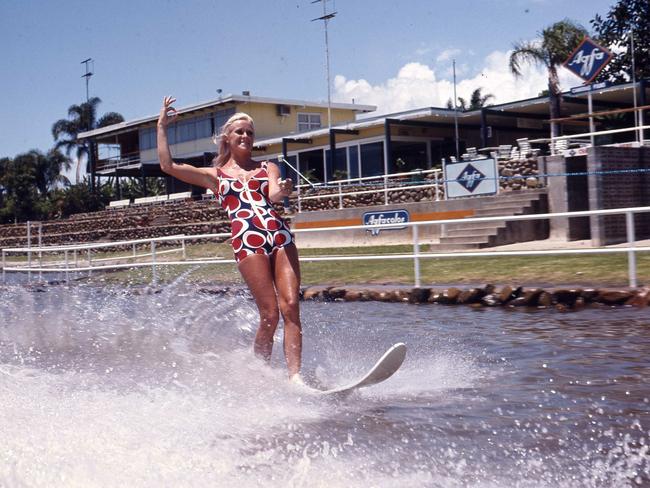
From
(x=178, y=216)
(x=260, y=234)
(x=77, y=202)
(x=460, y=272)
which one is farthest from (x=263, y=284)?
(x=77, y=202)

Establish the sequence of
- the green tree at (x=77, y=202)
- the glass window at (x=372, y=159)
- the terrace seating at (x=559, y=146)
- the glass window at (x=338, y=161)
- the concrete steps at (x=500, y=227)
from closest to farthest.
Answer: the concrete steps at (x=500, y=227), the terrace seating at (x=559, y=146), the glass window at (x=372, y=159), the glass window at (x=338, y=161), the green tree at (x=77, y=202)

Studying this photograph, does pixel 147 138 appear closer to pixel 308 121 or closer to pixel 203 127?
pixel 203 127

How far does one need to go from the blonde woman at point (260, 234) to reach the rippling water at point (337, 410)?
0.37m

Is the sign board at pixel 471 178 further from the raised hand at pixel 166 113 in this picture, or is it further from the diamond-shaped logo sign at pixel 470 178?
the raised hand at pixel 166 113

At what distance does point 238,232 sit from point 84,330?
4.70m

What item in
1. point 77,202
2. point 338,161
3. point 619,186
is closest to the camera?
point 619,186

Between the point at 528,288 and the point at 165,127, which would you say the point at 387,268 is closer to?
the point at 528,288

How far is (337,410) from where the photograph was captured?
4844mm

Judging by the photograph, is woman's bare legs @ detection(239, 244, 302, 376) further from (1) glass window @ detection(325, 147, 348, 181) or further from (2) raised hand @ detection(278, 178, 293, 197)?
(1) glass window @ detection(325, 147, 348, 181)

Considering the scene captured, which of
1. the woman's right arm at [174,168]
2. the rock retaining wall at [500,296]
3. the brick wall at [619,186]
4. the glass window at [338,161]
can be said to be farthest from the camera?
the glass window at [338,161]

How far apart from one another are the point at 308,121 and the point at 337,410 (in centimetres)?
4616

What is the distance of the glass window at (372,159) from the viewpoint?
37438 millimetres

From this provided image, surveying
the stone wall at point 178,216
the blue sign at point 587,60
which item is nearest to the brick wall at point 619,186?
the stone wall at point 178,216

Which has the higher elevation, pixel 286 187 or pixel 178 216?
pixel 178 216
